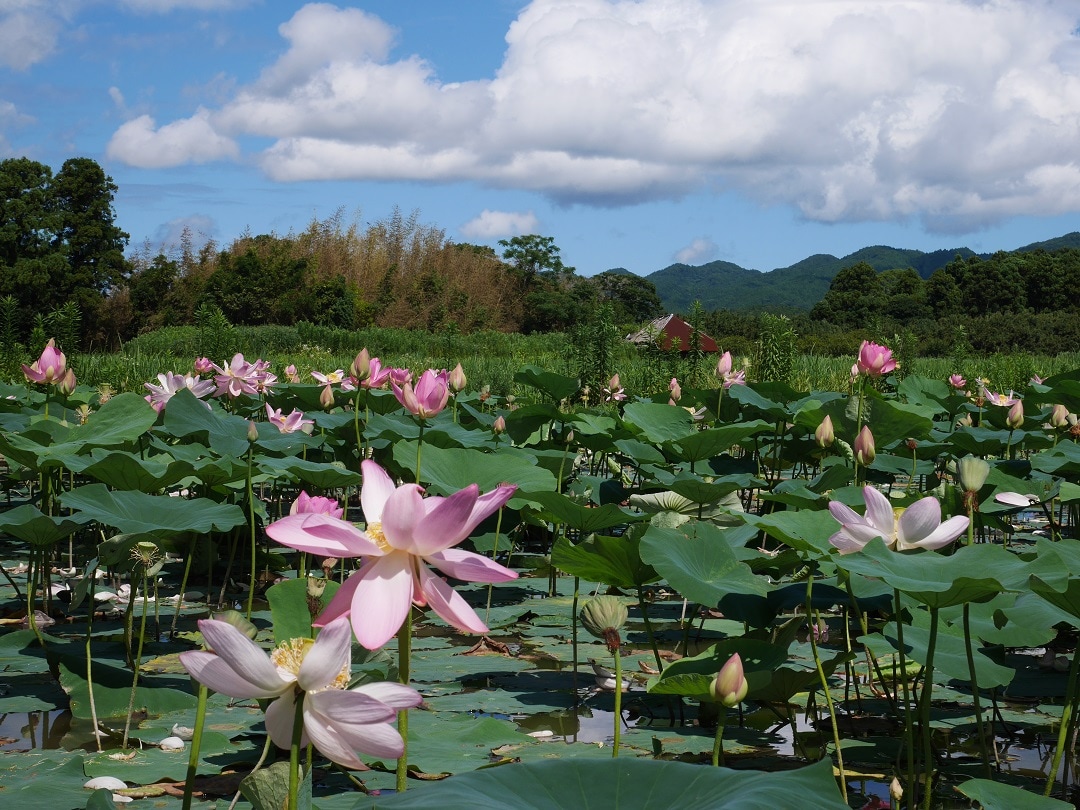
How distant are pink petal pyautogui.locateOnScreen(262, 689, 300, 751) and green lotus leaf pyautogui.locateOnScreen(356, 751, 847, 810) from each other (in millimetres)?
92

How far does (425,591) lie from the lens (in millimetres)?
874

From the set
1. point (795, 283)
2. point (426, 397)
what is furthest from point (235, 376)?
point (795, 283)

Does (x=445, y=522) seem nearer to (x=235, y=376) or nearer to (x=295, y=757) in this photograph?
(x=295, y=757)

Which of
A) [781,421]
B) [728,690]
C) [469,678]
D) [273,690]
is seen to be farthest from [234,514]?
[781,421]

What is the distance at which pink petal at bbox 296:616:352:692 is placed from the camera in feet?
2.57

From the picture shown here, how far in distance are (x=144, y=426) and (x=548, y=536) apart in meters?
2.08

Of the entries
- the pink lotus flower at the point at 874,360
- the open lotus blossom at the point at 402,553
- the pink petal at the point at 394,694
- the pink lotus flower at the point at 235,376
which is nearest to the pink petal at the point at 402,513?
the open lotus blossom at the point at 402,553

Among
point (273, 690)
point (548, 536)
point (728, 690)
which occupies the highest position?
point (273, 690)

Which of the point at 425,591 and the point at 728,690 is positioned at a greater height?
the point at 425,591

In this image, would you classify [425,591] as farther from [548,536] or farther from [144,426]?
[548,536]

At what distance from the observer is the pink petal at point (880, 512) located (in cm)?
159

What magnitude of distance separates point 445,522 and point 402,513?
1.5 inches

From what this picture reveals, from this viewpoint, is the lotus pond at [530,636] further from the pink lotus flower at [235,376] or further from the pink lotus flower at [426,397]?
the pink lotus flower at [235,376]

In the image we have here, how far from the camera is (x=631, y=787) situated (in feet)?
2.99
